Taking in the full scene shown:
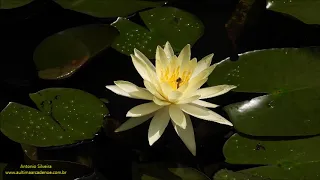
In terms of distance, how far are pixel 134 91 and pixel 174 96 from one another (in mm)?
179

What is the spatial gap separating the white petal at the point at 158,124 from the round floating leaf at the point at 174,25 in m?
0.52

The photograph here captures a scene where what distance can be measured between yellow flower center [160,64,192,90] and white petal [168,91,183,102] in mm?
70

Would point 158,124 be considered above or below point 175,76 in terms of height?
below

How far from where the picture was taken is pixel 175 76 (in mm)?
1729

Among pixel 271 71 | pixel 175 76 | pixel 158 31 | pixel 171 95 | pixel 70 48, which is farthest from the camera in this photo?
pixel 158 31

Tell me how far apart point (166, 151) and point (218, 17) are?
0.92 metres

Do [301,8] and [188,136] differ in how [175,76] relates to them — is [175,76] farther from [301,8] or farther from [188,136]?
[301,8]

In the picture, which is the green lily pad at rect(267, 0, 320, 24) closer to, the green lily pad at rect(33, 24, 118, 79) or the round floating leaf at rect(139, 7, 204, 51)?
the round floating leaf at rect(139, 7, 204, 51)

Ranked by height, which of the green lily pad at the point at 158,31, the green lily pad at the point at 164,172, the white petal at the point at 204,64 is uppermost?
the white petal at the point at 204,64

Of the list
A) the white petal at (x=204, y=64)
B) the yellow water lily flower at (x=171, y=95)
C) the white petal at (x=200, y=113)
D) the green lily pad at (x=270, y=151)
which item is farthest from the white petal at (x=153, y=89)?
the green lily pad at (x=270, y=151)

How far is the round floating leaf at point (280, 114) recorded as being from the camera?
1781 millimetres

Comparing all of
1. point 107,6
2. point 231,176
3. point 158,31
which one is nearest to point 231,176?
point 231,176

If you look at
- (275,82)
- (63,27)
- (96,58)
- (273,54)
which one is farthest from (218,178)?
(63,27)

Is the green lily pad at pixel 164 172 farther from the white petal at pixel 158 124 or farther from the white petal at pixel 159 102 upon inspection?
the white petal at pixel 159 102
